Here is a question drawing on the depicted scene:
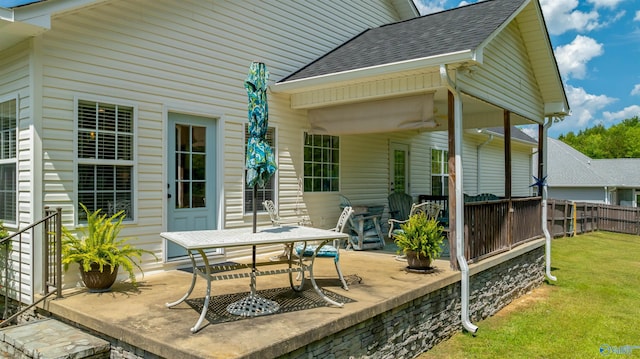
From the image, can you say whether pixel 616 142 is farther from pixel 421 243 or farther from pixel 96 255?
pixel 96 255

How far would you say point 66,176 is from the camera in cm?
478

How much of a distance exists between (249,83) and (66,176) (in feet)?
7.46

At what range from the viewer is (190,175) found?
6066mm

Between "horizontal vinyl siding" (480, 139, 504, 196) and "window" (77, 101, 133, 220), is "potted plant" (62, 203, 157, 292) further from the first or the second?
"horizontal vinyl siding" (480, 139, 504, 196)

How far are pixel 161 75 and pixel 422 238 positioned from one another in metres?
3.78

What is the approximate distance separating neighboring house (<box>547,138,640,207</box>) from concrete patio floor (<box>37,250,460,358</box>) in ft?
81.8

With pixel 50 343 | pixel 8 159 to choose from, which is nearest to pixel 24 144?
pixel 8 159

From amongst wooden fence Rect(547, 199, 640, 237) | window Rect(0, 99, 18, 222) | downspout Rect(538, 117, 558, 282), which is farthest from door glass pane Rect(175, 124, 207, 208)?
Answer: wooden fence Rect(547, 199, 640, 237)

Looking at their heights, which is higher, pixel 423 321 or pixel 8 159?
pixel 8 159

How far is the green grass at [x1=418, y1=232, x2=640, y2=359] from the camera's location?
16.8 ft

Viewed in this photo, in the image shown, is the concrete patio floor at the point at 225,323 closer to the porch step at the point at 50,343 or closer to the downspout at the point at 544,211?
the porch step at the point at 50,343

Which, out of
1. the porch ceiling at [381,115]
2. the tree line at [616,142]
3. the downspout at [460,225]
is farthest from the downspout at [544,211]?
the tree line at [616,142]

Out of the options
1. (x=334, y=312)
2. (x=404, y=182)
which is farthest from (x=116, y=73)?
(x=404, y=182)

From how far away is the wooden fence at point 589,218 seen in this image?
620 inches
